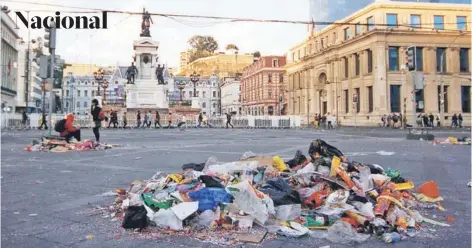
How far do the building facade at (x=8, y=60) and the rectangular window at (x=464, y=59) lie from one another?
66750 millimetres

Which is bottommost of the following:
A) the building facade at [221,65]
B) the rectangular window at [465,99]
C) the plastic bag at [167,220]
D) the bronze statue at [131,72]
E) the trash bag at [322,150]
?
the plastic bag at [167,220]

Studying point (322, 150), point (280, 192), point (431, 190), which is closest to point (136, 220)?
point (280, 192)

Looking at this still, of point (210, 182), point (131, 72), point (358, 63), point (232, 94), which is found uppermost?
point (358, 63)

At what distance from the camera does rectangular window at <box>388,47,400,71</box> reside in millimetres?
49938

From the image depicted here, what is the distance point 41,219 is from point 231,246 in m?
2.36

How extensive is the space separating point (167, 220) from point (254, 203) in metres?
0.94

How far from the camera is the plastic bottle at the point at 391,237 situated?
371 cm

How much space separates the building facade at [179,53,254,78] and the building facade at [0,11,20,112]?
139ft

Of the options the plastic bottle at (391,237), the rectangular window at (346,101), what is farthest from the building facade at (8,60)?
the plastic bottle at (391,237)

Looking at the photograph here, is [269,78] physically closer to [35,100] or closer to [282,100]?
[282,100]

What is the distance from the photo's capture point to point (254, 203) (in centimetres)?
427

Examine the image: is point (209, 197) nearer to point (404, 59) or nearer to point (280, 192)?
point (280, 192)

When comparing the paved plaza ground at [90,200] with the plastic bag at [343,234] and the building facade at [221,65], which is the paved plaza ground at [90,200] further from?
the building facade at [221,65]

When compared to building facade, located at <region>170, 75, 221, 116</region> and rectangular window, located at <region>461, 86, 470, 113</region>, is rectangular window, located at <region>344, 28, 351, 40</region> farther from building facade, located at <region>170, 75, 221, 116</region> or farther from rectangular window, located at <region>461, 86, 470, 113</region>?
building facade, located at <region>170, 75, 221, 116</region>
